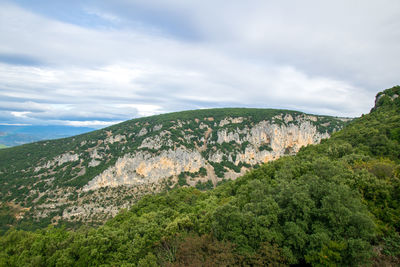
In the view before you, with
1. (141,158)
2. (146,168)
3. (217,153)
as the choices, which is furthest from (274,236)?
(217,153)

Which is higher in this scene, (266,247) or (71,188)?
(266,247)

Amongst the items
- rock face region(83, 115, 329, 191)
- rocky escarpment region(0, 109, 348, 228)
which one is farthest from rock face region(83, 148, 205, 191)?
rocky escarpment region(0, 109, 348, 228)

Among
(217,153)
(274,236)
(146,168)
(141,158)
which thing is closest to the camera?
(274,236)

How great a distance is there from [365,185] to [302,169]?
369 inches

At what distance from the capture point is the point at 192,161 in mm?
119375

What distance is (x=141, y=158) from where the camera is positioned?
368ft

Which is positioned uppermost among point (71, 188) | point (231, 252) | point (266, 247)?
point (266, 247)

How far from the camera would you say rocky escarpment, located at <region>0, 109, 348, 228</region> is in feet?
299

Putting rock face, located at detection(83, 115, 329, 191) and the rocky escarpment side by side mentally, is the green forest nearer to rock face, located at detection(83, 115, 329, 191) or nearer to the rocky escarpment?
the rocky escarpment

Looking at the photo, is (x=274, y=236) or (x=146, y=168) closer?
(x=274, y=236)

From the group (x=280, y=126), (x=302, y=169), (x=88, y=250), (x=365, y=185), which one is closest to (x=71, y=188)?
(x=88, y=250)

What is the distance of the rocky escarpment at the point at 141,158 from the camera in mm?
91188

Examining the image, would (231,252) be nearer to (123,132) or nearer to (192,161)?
(192,161)

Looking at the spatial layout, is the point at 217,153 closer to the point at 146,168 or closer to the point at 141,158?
the point at 146,168
